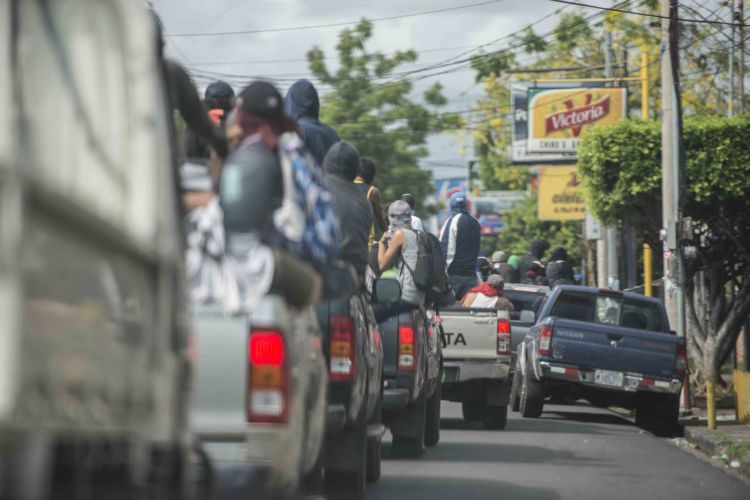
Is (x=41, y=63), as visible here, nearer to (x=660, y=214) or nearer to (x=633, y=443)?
(x=633, y=443)

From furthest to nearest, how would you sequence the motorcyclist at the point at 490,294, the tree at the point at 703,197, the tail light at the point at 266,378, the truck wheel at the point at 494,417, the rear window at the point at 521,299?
the tree at the point at 703,197 → the rear window at the point at 521,299 → the motorcyclist at the point at 490,294 → the truck wheel at the point at 494,417 → the tail light at the point at 266,378

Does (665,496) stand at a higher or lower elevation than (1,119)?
lower

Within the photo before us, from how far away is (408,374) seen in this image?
12.4m

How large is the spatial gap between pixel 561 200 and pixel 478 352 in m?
30.4

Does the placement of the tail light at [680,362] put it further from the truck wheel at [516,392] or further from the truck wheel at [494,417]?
the truck wheel at [494,417]

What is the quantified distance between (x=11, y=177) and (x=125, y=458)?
1318mm

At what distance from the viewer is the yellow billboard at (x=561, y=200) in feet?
153

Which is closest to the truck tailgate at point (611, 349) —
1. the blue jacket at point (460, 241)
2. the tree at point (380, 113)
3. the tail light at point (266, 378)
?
the blue jacket at point (460, 241)

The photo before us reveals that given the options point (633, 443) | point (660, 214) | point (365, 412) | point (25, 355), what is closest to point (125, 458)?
point (25, 355)

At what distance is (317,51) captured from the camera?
79.8m

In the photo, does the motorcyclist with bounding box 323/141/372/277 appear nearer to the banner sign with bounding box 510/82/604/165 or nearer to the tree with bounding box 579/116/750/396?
the tree with bounding box 579/116/750/396

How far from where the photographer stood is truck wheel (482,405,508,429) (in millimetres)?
17156

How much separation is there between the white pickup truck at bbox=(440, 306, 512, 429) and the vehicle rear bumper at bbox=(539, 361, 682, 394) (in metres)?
1.57

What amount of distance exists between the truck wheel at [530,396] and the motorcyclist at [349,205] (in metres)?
8.76
